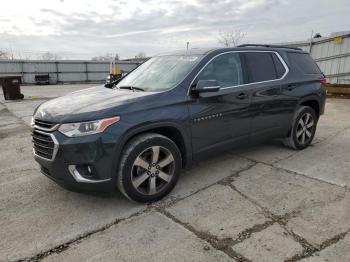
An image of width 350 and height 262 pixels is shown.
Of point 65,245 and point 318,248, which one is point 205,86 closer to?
point 318,248

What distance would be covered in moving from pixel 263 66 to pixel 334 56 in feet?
34.2

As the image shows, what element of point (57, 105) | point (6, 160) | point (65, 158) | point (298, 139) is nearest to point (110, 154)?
point (65, 158)

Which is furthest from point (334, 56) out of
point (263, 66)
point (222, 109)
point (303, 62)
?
point (222, 109)

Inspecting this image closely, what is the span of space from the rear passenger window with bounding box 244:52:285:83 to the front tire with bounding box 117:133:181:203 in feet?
5.78

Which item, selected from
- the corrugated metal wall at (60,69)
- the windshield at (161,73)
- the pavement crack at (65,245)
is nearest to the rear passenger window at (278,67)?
the windshield at (161,73)

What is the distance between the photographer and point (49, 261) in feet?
8.87

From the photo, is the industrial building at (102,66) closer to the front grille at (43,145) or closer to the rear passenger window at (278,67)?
the rear passenger window at (278,67)

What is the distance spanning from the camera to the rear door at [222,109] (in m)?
3.92

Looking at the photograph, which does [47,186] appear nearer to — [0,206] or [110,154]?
[0,206]

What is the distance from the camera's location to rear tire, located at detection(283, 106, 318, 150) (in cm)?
533

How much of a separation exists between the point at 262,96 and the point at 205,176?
1459mm

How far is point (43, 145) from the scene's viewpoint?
3.40 m

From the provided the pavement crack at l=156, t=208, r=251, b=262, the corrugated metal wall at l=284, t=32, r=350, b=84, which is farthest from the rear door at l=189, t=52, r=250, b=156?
the corrugated metal wall at l=284, t=32, r=350, b=84

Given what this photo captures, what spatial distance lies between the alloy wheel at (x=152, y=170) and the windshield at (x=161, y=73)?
0.83 m
